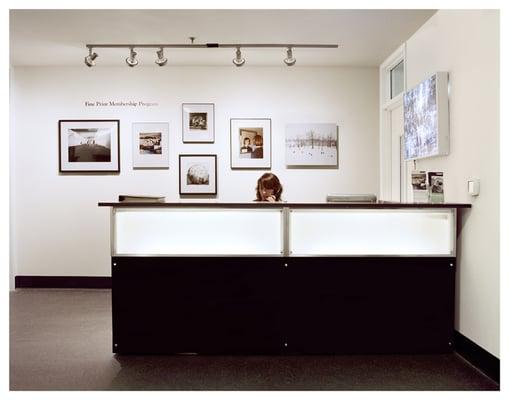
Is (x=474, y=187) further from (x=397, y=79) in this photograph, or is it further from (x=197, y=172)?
(x=197, y=172)

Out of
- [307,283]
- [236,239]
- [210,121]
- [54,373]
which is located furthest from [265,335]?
[210,121]

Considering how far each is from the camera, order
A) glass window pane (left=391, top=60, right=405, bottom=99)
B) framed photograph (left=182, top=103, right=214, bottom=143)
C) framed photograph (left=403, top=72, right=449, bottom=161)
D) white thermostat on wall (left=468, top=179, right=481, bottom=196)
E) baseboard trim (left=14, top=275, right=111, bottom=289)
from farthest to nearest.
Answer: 1. baseboard trim (left=14, top=275, right=111, bottom=289)
2. framed photograph (left=182, top=103, right=214, bottom=143)
3. glass window pane (left=391, top=60, right=405, bottom=99)
4. framed photograph (left=403, top=72, right=449, bottom=161)
5. white thermostat on wall (left=468, top=179, right=481, bottom=196)

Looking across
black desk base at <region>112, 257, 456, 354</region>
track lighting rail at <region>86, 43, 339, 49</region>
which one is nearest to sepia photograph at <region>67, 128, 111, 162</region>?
track lighting rail at <region>86, 43, 339, 49</region>

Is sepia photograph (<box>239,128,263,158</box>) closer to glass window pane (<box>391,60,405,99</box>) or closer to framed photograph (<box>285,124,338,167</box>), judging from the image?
framed photograph (<box>285,124,338,167</box>)

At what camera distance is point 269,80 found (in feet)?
23.5

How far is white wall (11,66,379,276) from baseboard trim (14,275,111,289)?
0.27 ft

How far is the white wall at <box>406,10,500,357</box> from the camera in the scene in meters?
3.72

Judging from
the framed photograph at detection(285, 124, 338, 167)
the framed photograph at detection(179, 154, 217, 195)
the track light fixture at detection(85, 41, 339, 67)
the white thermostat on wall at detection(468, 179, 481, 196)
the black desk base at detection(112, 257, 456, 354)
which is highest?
the track light fixture at detection(85, 41, 339, 67)

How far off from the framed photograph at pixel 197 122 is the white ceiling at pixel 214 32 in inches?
23.6

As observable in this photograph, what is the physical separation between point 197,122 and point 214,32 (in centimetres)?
164

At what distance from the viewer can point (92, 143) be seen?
7191 millimetres

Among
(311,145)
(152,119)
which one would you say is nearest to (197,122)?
(152,119)

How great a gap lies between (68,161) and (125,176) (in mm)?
804

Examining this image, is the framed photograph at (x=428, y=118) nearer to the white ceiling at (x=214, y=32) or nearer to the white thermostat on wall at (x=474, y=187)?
the white thermostat on wall at (x=474, y=187)
